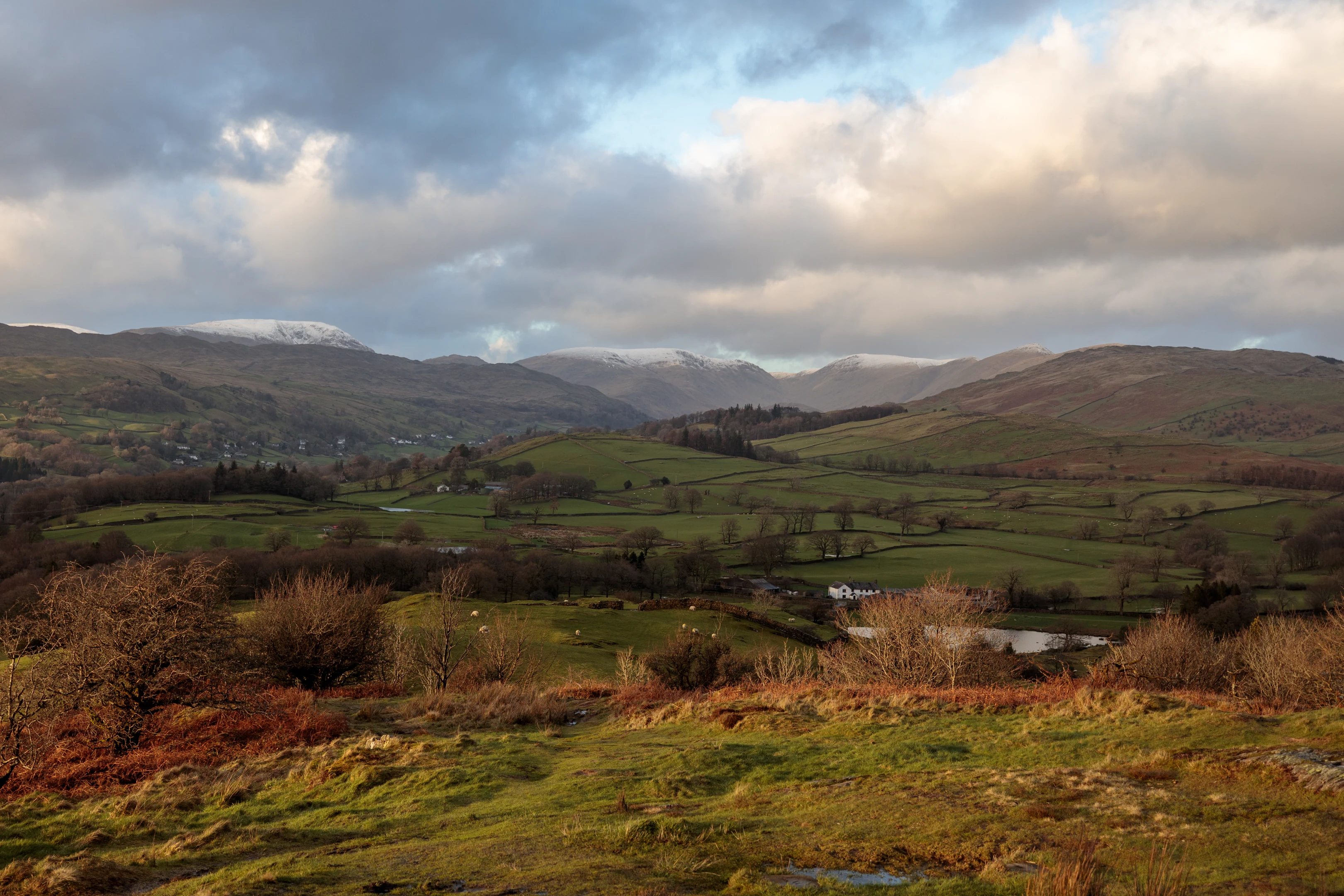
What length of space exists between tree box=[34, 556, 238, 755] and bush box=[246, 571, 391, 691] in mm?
9324

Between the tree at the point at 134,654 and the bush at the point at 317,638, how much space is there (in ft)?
30.6

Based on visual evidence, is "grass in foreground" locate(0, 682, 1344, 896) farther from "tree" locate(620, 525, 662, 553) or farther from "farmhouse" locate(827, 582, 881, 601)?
"tree" locate(620, 525, 662, 553)

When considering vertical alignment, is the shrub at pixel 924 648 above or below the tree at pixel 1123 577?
above

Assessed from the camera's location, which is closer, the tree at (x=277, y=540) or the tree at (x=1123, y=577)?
the tree at (x=1123, y=577)

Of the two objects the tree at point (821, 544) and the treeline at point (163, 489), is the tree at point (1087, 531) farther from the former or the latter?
the treeline at point (163, 489)

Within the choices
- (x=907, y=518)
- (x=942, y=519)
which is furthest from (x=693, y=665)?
(x=942, y=519)

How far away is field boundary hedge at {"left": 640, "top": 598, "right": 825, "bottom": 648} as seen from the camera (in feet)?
260

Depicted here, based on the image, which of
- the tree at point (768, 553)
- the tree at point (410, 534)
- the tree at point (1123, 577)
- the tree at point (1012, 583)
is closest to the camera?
the tree at point (1123, 577)

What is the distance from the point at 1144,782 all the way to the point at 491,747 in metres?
16.5

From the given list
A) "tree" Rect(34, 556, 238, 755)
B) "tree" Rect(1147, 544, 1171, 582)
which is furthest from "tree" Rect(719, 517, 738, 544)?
"tree" Rect(34, 556, 238, 755)

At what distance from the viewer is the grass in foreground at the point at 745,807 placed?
11.5m

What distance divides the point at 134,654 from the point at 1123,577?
119561 mm

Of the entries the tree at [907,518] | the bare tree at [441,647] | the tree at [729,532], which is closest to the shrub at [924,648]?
the bare tree at [441,647]

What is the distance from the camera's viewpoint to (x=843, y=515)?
166m
